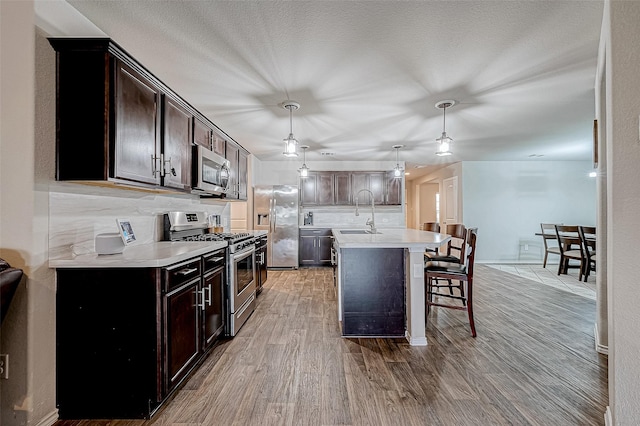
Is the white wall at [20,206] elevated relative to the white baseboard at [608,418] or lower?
elevated

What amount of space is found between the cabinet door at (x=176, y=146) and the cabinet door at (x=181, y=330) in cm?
88

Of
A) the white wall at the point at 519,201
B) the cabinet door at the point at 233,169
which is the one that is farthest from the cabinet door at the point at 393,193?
the cabinet door at the point at 233,169

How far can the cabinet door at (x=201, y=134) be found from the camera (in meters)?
2.87

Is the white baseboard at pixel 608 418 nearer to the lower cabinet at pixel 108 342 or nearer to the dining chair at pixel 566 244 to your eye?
the lower cabinet at pixel 108 342

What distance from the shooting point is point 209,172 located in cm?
308

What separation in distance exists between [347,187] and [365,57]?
4247 mm

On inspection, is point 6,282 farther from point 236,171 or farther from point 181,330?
point 236,171

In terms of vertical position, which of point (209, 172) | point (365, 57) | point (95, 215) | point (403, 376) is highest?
point (365, 57)

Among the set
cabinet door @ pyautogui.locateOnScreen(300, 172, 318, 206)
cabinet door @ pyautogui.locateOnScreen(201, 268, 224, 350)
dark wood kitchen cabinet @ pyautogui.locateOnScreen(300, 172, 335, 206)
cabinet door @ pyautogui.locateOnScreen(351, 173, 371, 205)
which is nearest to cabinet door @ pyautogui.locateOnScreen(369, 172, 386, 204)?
cabinet door @ pyautogui.locateOnScreen(351, 173, 371, 205)

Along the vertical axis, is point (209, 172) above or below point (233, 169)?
below

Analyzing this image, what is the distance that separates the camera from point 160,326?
67.8 inches

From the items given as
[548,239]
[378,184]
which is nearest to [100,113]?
[378,184]

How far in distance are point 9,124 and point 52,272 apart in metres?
0.80

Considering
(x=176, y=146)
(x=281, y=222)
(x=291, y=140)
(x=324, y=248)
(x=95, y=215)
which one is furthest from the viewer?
(x=324, y=248)
